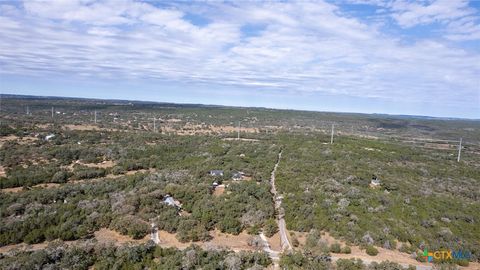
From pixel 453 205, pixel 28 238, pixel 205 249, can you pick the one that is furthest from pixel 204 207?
pixel 453 205

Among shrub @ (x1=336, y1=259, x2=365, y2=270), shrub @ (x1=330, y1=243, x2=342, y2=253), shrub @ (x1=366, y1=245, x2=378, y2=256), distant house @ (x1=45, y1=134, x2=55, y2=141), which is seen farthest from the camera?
distant house @ (x1=45, y1=134, x2=55, y2=141)

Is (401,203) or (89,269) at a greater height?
(401,203)

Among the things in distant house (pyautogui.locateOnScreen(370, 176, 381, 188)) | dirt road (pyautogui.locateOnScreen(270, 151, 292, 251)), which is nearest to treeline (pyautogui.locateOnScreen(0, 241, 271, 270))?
dirt road (pyautogui.locateOnScreen(270, 151, 292, 251))

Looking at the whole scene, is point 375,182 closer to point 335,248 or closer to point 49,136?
point 335,248

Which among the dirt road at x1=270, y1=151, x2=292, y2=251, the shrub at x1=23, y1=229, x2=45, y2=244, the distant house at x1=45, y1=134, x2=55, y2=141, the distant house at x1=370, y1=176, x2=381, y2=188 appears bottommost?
the shrub at x1=23, y1=229, x2=45, y2=244

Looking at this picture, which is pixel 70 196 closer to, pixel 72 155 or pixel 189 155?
pixel 72 155

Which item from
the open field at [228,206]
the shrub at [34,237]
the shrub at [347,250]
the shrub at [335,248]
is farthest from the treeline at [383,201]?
the shrub at [34,237]

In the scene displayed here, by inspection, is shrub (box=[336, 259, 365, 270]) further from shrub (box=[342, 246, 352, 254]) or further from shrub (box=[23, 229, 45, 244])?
shrub (box=[23, 229, 45, 244])

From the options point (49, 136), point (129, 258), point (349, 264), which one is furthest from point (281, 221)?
point (49, 136)

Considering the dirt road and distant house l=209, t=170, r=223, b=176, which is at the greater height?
distant house l=209, t=170, r=223, b=176

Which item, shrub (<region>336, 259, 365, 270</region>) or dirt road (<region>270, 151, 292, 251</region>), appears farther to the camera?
dirt road (<region>270, 151, 292, 251</region>)

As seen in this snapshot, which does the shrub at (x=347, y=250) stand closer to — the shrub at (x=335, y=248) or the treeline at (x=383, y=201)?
the shrub at (x=335, y=248)
